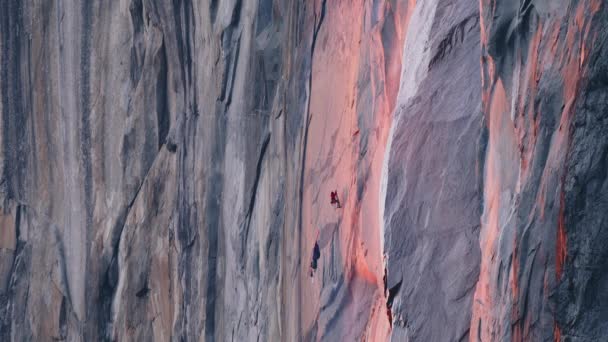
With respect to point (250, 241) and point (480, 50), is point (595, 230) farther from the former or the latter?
point (250, 241)

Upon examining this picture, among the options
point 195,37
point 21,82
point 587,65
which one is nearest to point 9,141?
point 21,82

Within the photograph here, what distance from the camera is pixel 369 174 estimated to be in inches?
257

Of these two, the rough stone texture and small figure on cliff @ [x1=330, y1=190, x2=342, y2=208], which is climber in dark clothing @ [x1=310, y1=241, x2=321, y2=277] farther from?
the rough stone texture

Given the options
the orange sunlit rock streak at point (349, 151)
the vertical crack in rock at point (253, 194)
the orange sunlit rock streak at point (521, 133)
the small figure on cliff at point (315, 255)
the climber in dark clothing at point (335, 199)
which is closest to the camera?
the orange sunlit rock streak at point (521, 133)

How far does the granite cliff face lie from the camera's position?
159 inches

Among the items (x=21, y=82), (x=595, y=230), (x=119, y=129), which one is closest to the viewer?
(x=595, y=230)

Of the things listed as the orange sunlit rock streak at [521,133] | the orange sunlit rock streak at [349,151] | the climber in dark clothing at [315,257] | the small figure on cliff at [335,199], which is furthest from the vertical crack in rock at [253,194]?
the orange sunlit rock streak at [521,133]

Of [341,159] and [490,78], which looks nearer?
[490,78]

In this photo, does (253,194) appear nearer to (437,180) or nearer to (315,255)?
(315,255)

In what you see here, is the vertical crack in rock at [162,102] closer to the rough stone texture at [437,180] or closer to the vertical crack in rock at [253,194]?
the vertical crack in rock at [253,194]

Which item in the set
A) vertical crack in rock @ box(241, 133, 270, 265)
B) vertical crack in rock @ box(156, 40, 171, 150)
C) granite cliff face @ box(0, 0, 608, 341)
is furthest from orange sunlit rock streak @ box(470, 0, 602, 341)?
vertical crack in rock @ box(156, 40, 171, 150)

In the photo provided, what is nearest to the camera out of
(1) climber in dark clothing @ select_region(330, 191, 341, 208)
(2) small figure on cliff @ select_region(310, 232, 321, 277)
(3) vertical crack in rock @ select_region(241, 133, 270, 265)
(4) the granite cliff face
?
(4) the granite cliff face

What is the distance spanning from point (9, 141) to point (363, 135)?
20.6ft

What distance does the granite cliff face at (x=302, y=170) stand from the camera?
4.05 meters
